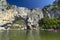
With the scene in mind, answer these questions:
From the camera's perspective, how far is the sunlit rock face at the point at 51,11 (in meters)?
102

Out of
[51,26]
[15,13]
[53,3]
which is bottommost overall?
[51,26]

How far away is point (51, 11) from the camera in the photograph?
354ft

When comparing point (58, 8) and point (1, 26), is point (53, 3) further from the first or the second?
point (1, 26)

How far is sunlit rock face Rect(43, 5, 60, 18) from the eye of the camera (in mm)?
102269

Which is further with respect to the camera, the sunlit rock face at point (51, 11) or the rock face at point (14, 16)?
the sunlit rock face at point (51, 11)

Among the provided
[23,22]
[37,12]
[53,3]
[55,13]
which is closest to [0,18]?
[23,22]

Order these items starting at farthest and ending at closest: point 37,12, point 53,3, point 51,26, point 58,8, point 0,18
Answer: point 53,3 < point 58,8 < point 37,12 < point 0,18 < point 51,26

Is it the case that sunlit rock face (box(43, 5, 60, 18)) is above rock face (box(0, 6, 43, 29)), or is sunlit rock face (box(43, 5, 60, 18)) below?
above

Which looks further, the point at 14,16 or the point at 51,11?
the point at 51,11

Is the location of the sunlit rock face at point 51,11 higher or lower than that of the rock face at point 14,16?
higher

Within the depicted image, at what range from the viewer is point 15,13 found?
283ft

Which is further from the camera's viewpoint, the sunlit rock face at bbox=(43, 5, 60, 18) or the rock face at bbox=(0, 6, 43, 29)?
the sunlit rock face at bbox=(43, 5, 60, 18)

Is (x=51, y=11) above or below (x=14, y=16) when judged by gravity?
above

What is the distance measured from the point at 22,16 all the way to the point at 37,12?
1490cm
